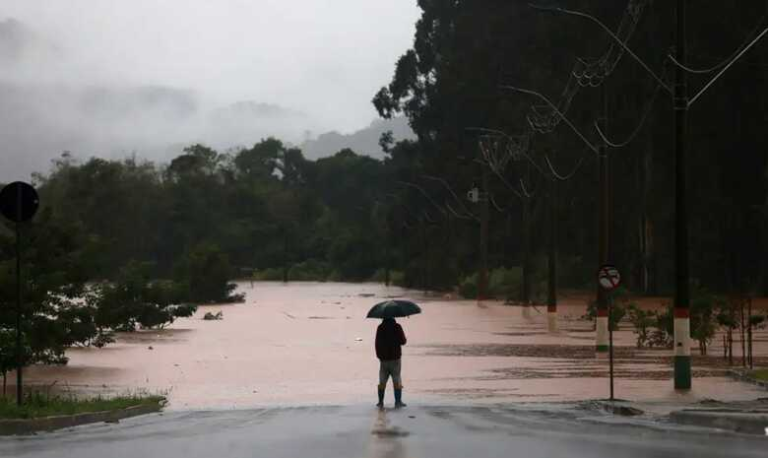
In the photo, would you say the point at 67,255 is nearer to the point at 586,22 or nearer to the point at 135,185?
the point at 586,22

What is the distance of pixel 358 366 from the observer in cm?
3672

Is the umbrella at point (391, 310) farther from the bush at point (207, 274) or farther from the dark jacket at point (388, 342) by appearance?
the bush at point (207, 274)

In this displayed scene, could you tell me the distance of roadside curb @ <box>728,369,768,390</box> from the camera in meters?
26.8

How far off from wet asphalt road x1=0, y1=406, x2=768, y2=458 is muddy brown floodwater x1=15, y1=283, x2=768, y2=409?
421 cm

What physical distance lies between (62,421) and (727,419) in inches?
368

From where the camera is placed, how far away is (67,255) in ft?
117

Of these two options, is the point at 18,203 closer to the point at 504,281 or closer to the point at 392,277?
the point at 504,281

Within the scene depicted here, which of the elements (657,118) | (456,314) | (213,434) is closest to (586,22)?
Result: (657,118)

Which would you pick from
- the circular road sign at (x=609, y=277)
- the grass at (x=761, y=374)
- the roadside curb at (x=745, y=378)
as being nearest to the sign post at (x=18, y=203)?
the circular road sign at (x=609, y=277)

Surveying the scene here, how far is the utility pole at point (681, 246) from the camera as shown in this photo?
25.6 metres

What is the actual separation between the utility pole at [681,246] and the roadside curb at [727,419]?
5524 millimetres

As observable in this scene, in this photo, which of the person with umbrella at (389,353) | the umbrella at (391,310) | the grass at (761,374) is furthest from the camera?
the grass at (761,374)

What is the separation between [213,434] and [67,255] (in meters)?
18.2

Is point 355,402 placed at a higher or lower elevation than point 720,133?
lower
